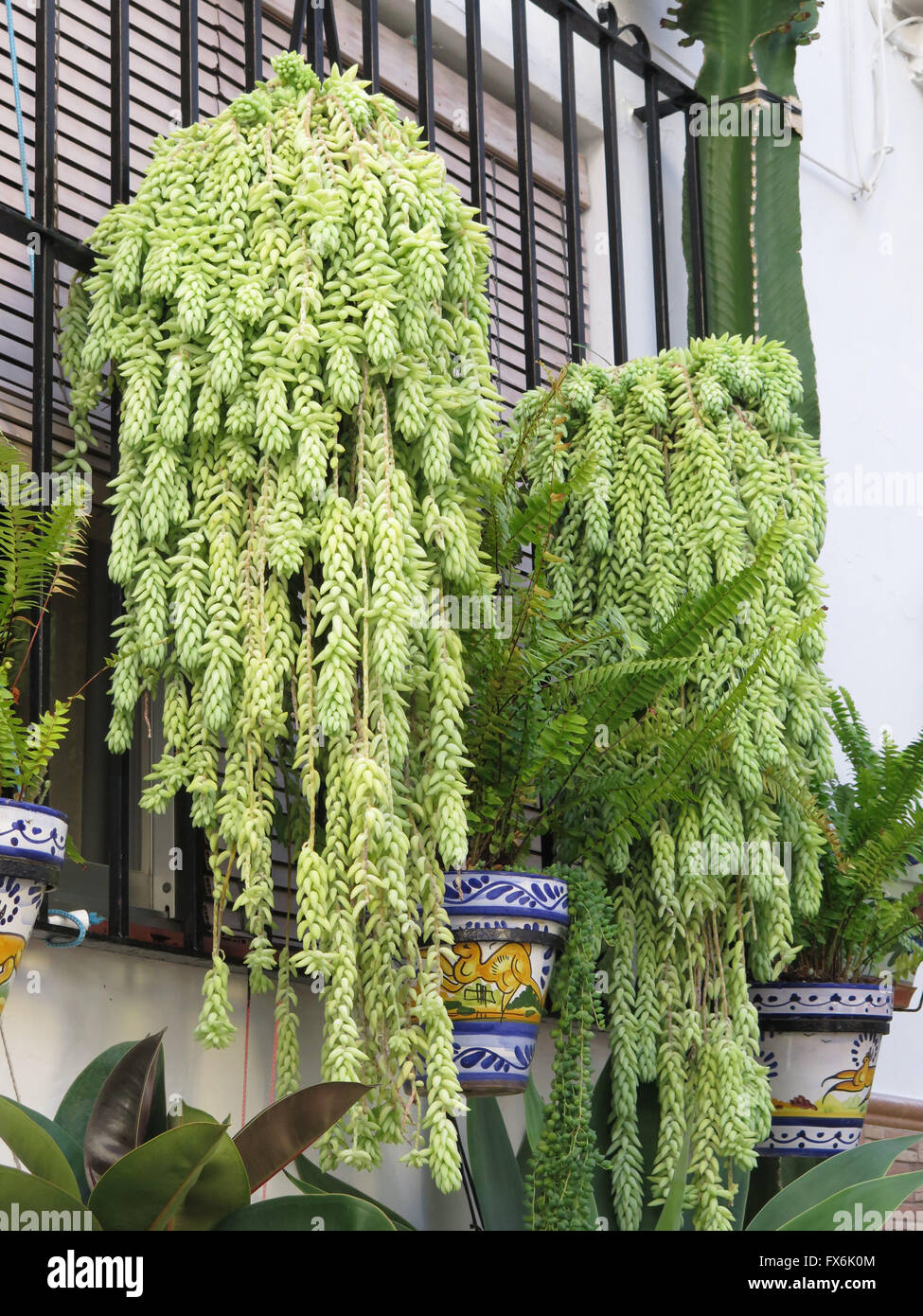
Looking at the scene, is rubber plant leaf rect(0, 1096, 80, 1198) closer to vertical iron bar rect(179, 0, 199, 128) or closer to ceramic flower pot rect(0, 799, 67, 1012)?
ceramic flower pot rect(0, 799, 67, 1012)

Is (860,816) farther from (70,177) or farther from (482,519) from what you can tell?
(70,177)

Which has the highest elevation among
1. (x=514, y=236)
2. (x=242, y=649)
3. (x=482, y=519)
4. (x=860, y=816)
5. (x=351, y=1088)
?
(x=514, y=236)

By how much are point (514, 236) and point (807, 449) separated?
1283 mm

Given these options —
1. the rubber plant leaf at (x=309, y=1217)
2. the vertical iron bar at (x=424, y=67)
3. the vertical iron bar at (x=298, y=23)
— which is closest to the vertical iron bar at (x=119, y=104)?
the vertical iron bar at (x=298, y=23)

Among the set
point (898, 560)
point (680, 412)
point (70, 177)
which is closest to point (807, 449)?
point (680, 412)

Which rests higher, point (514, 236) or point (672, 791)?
point (514, 236)

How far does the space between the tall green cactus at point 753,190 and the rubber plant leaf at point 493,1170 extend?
171 centimetres

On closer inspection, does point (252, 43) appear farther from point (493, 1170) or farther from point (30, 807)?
point (493, 1170)

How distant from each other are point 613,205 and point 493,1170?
6.63ft

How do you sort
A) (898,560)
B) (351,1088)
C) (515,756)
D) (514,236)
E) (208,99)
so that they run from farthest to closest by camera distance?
(898,560)
(514,236)
(208,99)
(515,756)
(351,1088)

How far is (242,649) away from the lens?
178 centimetres

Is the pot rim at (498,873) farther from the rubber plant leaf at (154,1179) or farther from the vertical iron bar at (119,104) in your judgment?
the vertical iron bar at (119,104)

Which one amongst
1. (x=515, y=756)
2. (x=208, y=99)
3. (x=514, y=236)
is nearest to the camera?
(x=515, y=756)

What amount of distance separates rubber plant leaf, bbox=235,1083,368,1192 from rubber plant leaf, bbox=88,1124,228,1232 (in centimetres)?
11
